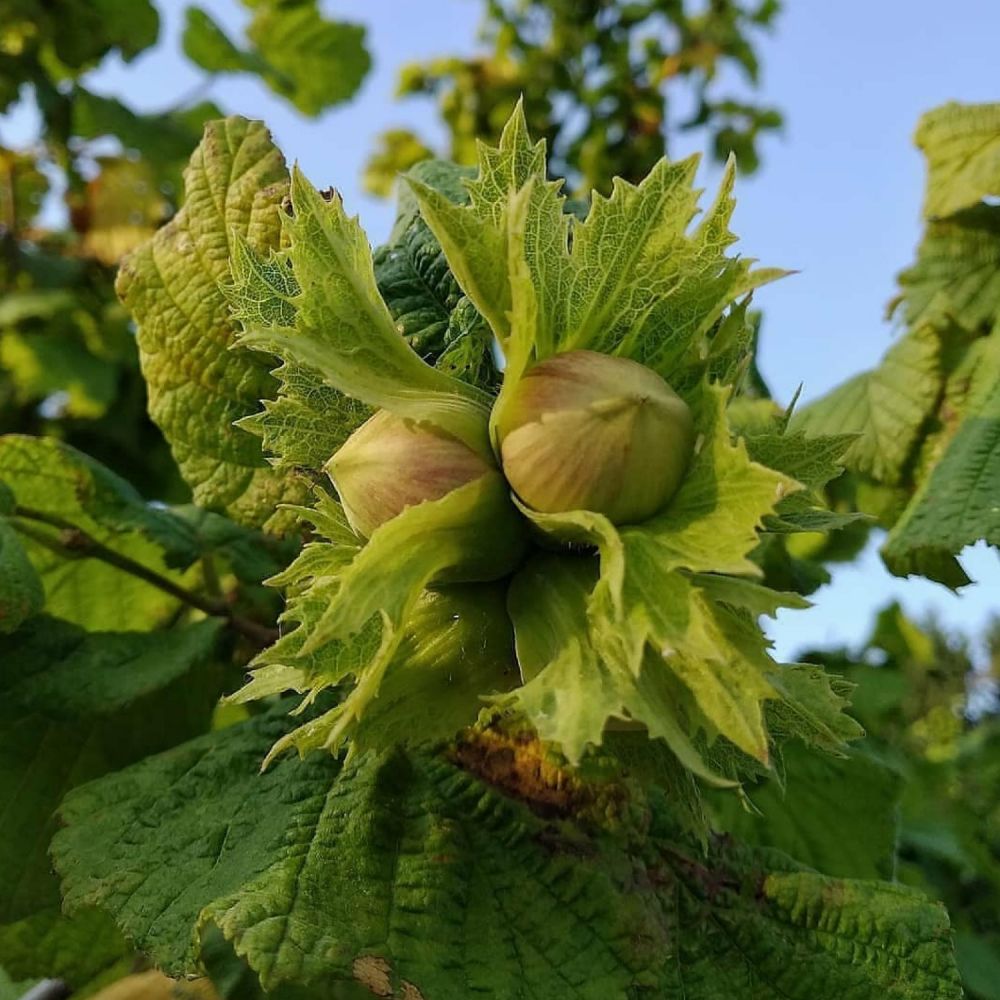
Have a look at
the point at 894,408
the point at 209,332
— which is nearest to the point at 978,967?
the point at 894,408

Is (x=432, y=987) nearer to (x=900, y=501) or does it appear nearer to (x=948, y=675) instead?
(x=900, y=501)

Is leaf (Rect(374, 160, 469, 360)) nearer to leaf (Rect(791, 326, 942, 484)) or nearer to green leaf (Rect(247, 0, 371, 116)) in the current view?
leaf (Rect(791, 326, 942, 484))

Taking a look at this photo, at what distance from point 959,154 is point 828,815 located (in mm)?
973

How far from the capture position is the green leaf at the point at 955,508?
47.8 inches

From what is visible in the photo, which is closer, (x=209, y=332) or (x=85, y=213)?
(x=209, y=332)

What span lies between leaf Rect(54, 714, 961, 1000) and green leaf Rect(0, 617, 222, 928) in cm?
16

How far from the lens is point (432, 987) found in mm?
815

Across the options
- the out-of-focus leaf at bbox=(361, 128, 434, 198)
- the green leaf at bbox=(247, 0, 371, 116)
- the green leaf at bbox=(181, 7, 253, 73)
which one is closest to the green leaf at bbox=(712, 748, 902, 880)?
the green leaf at bbox=(181, 7, 253, 73)

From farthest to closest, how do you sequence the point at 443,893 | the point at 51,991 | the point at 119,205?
the point at 119,205, the point at 51,991, the point at 443,893

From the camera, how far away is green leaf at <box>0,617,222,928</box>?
1176mm

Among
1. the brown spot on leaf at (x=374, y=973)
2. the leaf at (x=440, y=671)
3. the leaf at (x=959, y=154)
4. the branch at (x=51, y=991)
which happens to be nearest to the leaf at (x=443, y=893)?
the brown spot on leaf at (x=374, y=973)

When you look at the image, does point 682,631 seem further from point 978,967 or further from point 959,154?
point 978,967

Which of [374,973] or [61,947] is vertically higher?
[374,973]

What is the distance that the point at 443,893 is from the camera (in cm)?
90
